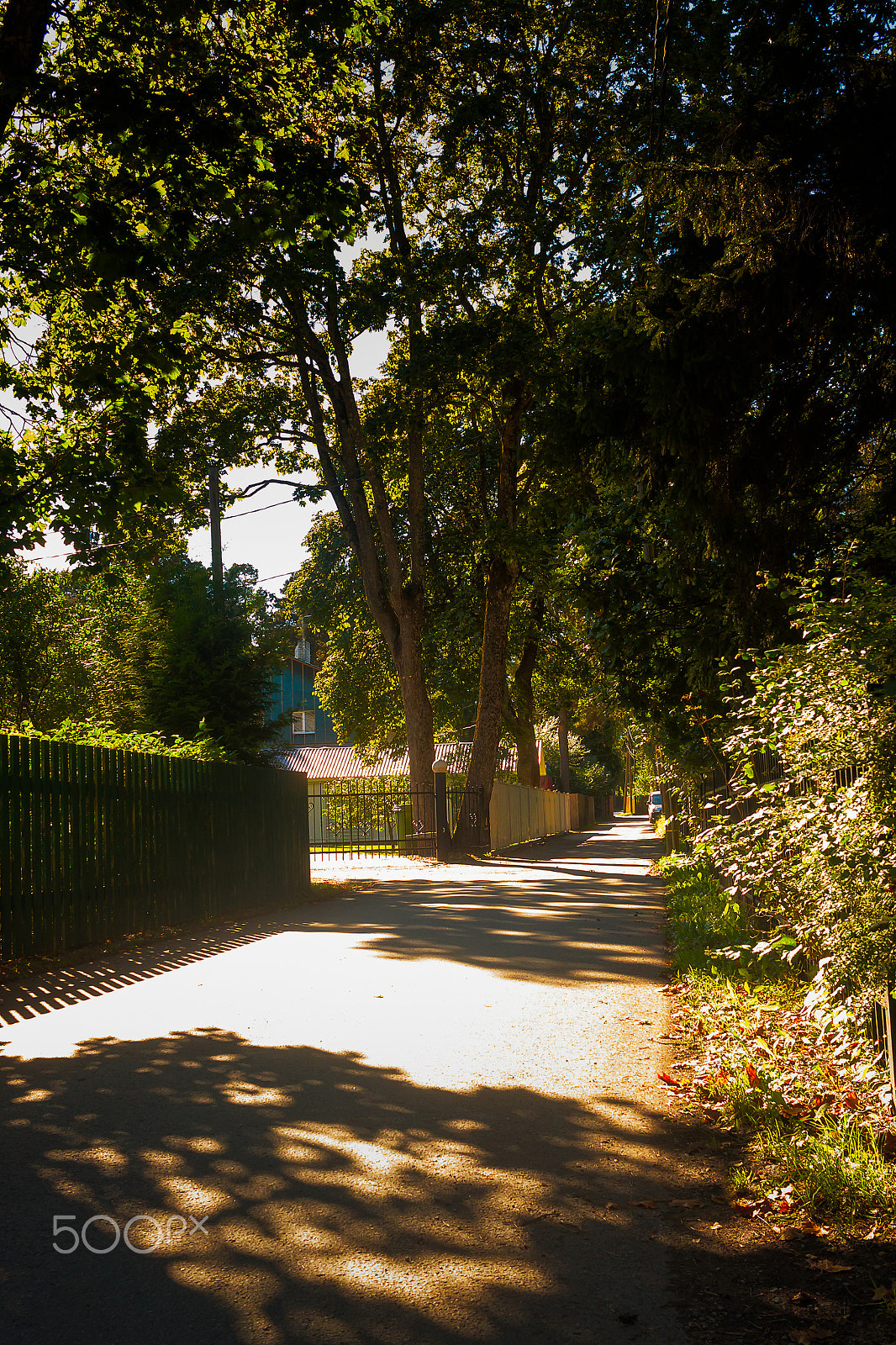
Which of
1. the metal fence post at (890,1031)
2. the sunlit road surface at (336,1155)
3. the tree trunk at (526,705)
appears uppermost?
the tree trunk at (526,705)

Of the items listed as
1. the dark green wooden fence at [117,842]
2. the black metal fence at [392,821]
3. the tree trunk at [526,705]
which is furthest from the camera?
the tree trunk at [526,705]

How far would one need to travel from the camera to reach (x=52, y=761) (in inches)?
388

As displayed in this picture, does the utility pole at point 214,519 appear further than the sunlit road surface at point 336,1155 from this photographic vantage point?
Yes

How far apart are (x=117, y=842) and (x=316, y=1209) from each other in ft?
24.7

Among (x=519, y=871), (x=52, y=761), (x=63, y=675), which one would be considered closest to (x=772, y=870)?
(x=52, y=761)

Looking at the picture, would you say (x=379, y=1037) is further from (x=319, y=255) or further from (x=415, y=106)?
(x=415, y=106)

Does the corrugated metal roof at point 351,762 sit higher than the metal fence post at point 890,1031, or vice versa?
the corrugated metal roof at point 351,762

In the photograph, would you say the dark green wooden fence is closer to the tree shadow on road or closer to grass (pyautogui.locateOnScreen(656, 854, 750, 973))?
the tree shadow on road

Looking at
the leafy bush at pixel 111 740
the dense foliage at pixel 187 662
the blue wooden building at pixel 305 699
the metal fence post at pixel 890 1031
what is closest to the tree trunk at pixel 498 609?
the dense foliage at pixel 187 662

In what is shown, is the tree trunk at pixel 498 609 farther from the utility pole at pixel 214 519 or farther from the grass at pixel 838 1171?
the grass at pixel 838 1171

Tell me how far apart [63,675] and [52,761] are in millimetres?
22207

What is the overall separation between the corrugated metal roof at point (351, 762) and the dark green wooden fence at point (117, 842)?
78.1ft

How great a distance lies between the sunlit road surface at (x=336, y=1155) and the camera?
318 centimetres

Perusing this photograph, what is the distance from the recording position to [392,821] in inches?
1188
